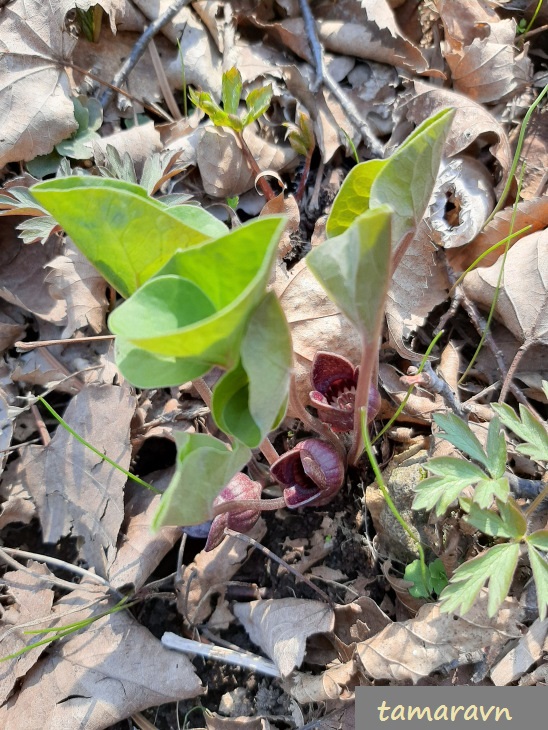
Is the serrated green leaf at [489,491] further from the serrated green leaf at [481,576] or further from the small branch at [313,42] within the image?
the small branch at [313,42]

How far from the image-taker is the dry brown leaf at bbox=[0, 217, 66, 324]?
234 cm

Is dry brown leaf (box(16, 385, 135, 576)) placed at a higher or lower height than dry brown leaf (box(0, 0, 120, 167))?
lower

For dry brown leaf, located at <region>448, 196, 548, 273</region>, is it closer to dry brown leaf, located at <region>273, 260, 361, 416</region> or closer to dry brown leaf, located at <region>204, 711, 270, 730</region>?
dry brown leaf, located at <region>273, 260, 361, 416</region>

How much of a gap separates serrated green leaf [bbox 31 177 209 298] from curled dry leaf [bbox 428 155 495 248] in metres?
1.23

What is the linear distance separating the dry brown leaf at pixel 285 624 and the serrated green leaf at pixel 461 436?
68 cm

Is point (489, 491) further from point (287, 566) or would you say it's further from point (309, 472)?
point (287, 566)

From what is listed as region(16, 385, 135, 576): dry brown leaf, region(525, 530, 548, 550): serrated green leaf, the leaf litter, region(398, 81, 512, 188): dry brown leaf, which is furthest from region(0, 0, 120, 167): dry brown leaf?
region(525, 530, 548, 550): serrated green leaf

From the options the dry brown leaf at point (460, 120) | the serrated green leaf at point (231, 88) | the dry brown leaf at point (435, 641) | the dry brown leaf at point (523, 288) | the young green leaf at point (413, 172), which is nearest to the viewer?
the young green leaf at point (413, 172)

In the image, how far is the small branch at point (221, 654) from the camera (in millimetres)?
1774

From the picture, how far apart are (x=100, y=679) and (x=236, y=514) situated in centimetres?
71

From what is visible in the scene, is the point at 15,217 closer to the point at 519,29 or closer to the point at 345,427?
→ the point at 345,427

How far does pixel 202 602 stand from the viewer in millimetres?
1896

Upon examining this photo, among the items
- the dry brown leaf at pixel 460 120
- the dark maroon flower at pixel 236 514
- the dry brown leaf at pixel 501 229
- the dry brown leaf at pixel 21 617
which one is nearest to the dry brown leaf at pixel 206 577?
the dark maroon flower at pixel 236 514

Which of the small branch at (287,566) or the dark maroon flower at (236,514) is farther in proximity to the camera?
the small branch at (287,566)
